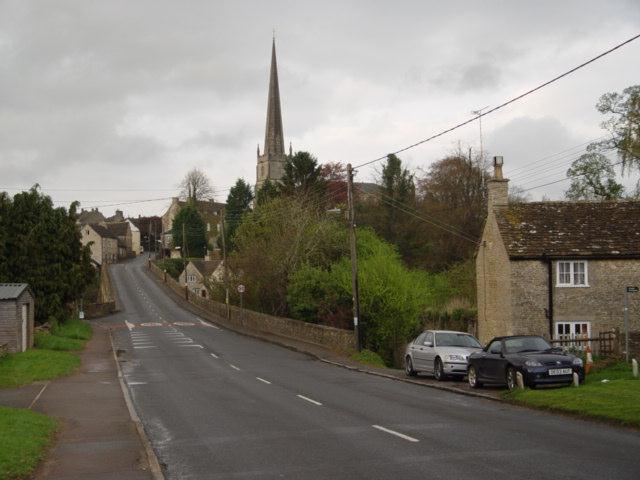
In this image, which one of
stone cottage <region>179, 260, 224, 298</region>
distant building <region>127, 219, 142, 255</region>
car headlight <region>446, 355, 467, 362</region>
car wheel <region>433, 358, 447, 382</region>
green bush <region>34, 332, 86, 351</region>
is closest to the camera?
car headlight <region>446, 355, 467, 362</region>

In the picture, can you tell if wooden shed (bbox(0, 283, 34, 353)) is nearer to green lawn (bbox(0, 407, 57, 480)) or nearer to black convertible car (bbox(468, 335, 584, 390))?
green lawn (bbox(0, 407, 57, 480))

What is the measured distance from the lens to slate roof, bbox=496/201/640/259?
32.4 meters

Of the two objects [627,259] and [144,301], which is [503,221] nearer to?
[627,259]

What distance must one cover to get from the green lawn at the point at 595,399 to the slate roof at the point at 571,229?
15.5 metres

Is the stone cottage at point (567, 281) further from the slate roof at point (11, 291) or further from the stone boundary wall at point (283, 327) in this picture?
the slate roof at point (11, 291)

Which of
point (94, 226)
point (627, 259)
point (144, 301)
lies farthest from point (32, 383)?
point (94, 226)

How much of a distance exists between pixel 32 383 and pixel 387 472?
1757cm

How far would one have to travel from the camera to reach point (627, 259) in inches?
1277

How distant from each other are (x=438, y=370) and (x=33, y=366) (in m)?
14.8

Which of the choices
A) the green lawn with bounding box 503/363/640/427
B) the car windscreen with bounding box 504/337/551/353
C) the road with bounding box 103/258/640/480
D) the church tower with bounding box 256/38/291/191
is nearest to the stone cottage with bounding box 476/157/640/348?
the road with bounding box 103/258/640/480

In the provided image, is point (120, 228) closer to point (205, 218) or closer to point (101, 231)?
point (101, 231)

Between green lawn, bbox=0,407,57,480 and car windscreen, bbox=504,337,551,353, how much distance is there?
443 inches

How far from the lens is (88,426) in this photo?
14.8 metres

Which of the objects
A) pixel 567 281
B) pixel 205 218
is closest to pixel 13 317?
pixel 567 281
